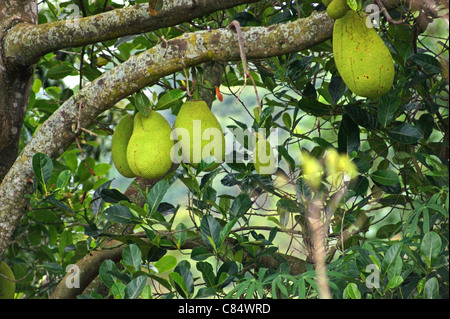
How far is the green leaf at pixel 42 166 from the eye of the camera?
1064mm

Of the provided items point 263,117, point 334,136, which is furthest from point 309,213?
Result: point 334,136

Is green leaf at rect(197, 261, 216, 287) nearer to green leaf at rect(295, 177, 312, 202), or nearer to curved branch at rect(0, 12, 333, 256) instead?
green leaf at rect(295, 177, 312, 202)

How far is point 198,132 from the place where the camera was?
1.00 metres

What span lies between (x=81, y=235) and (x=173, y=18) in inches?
26.0

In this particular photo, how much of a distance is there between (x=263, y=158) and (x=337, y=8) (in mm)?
341

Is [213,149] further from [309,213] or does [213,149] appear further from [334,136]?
[334,136]

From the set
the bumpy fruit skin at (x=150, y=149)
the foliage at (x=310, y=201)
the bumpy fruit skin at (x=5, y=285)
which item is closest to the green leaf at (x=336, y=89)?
the foliage at (x=310, y=201)

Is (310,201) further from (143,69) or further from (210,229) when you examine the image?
(143,69)

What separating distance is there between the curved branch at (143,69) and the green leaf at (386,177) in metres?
0.26

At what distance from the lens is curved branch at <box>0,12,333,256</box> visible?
98cm

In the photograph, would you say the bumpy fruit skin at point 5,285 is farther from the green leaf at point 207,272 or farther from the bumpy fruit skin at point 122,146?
the green leaf at point 207,272

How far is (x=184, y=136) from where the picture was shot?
3.31 ft

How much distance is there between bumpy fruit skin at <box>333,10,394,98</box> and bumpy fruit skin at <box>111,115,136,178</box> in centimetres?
43

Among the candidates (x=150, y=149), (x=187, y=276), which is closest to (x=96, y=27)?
(x=150, y=149)
